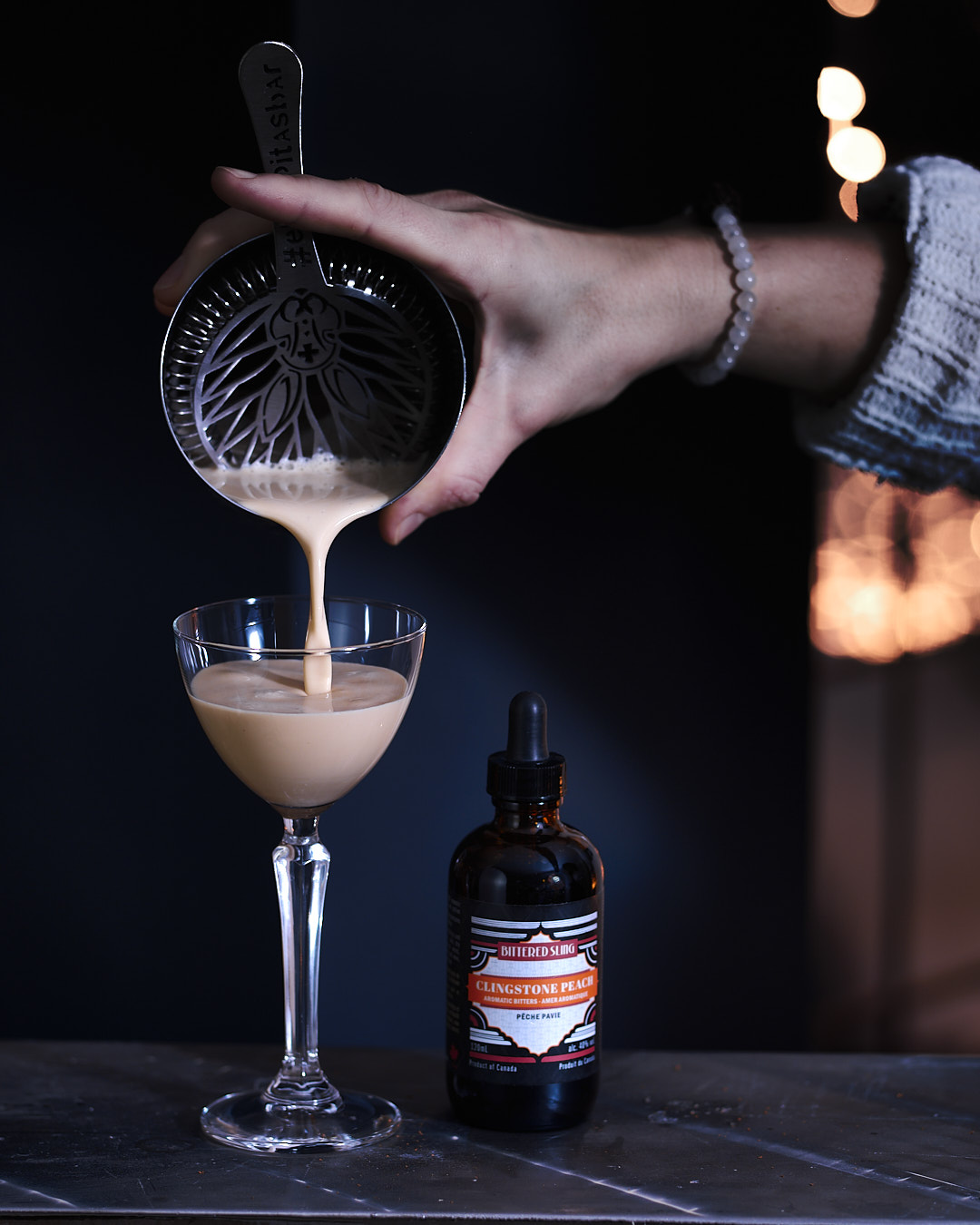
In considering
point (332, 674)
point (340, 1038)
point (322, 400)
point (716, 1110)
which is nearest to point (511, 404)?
point (322, 400)

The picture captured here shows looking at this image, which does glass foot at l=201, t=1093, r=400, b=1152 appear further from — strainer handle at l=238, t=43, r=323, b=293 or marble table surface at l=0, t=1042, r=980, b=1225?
strainer handle at l=238, t=43, r=323, b=293

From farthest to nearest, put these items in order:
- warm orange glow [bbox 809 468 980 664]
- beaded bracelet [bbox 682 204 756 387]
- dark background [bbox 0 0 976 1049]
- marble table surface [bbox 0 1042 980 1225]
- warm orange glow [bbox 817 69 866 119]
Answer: warm orange glow [bbox 809 468 980 664] → warm orange glow [bbox 817 69 866 119] → dark background [bbox 0 0 976 1049] → beaded bracelet [bbox 682 204 756 387] → marble table surface [bbox 0 1042 980 1225]

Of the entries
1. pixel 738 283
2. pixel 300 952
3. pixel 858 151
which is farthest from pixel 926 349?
pixel 858 151

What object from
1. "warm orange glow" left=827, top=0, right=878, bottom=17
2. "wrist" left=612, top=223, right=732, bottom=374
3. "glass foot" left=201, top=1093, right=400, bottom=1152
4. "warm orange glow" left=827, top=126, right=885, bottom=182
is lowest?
"glass foot" left=201, top=1093, right=400, bottom=1152

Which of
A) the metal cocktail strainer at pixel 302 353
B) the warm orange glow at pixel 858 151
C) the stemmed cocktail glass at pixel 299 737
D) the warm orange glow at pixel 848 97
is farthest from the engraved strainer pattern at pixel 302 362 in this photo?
the warm orange glow at pixel 858 151

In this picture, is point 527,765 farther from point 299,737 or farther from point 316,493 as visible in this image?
point 316,493

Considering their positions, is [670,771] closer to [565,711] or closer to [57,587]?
[565,711]

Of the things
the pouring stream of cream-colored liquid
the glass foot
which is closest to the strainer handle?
the pouring stream of cream-colored liquid
